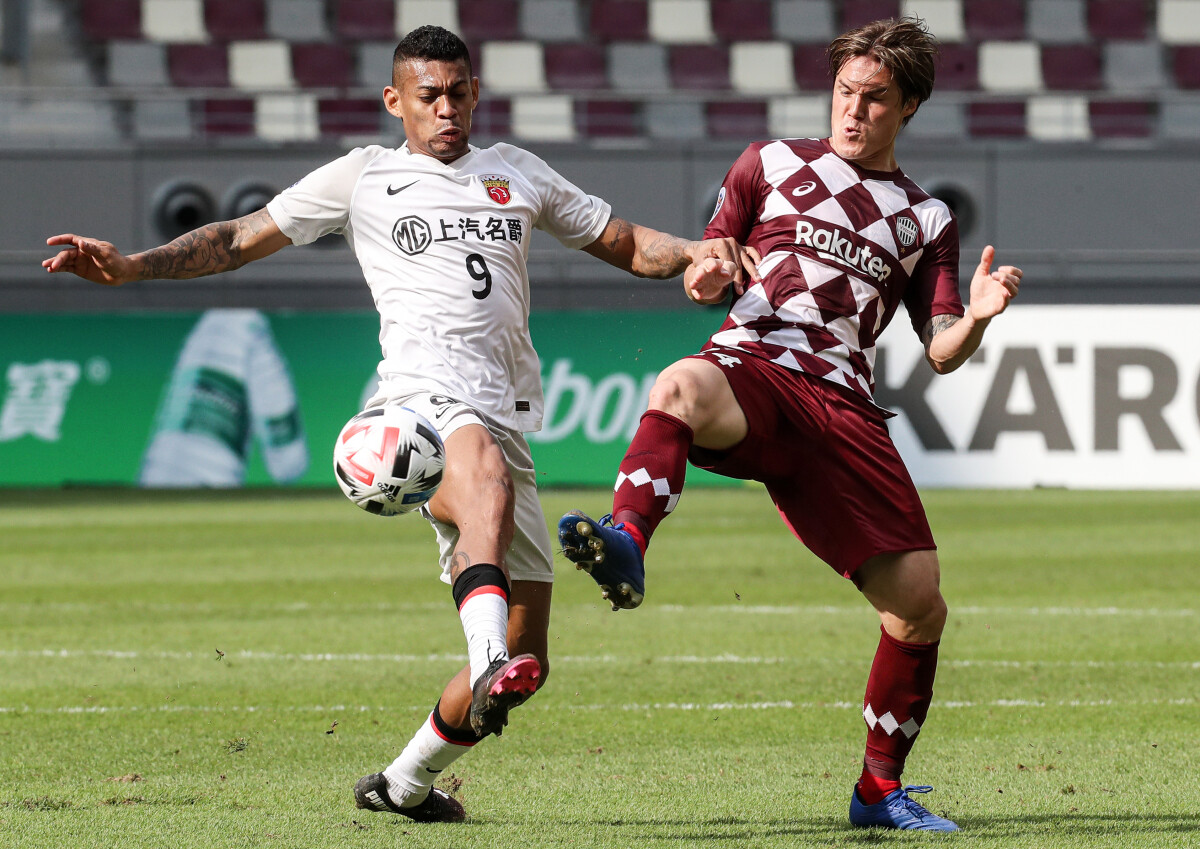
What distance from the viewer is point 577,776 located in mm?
5238

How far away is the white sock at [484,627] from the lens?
372 centimetres

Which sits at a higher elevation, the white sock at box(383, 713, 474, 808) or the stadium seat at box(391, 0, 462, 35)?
the stadium seat at box(391, 0, 462, 35)

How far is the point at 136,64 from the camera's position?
79.6 feet

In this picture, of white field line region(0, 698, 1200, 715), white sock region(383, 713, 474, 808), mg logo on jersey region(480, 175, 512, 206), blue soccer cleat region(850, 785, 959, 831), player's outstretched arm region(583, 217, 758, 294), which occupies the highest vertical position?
mg logo on jersey region(480, 175, 512, 206)

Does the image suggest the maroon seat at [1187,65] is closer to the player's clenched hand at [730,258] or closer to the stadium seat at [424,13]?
the stadium seat at [424,13]

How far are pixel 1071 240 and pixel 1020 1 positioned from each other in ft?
20.6

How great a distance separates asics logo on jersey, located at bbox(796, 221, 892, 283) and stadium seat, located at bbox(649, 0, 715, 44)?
21.6 meters

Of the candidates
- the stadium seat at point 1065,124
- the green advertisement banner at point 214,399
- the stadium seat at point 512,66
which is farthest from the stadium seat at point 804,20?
the green advertisement banner at point 214,399

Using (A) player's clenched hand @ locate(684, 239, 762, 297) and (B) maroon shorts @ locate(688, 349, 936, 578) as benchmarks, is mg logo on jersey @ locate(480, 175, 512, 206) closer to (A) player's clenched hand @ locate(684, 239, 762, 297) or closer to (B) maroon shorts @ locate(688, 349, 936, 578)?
(A) player's clenched hand @ locate(684, 239, 762, 297)

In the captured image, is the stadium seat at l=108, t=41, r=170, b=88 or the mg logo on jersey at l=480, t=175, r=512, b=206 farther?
the stadium seat at l=108, t=41, r=170, b=88

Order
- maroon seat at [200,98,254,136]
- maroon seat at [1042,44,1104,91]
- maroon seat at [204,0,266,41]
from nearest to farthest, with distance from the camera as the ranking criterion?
maroon seat at [200,98,254,136], maroon seat at [204,0,266,41], maroon seat at [1042,44,1104,91]

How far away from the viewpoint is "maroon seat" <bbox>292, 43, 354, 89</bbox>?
2483 cm

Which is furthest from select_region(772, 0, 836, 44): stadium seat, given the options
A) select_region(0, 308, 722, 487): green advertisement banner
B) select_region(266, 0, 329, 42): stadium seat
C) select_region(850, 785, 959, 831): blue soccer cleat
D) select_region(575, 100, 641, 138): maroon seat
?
select_region(850, 785, 959, 831): blue soccer cleat

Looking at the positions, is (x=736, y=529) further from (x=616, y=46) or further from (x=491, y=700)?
(x=616, y=46)
